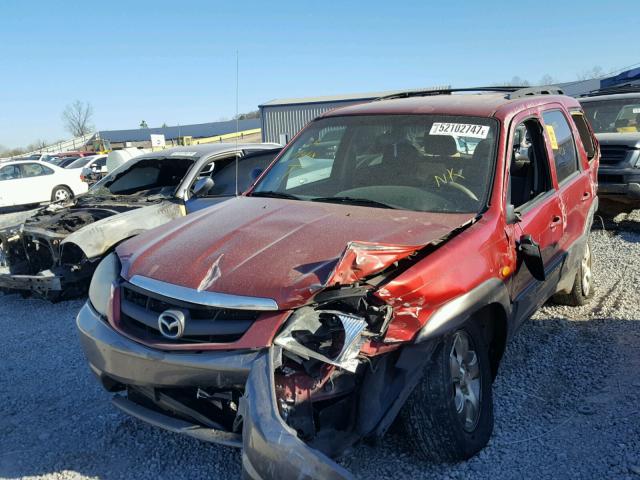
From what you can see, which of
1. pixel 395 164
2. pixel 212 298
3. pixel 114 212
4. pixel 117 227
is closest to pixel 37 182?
pixel 114 212

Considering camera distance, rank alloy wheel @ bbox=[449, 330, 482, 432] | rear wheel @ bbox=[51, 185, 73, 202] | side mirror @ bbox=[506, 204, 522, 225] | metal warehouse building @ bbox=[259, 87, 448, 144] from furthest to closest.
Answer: metal warehouse building @ bbox=[259, 87, 448, 144] < rear wheel @ bbox=[51, 185, 73, 202] < side mirror @ bbox=[506, 204, 522, 225] < alloy wheel @ bbox=[449, 330, 482, 432]

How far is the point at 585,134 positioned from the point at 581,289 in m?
1.50

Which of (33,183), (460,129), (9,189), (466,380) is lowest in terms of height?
(9,189)

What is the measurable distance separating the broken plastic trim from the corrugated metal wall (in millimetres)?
31280

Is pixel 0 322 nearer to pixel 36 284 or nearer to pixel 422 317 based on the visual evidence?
pixel 36 284

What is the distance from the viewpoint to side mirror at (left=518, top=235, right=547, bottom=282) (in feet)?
10.5

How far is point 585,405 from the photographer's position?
341 centimetres

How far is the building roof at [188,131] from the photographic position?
2161 inches

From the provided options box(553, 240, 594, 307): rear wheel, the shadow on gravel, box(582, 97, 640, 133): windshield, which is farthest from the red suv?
box(582, 97, 640, 133): windshield

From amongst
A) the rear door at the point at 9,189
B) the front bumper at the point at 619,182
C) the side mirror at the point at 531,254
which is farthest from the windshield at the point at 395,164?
the rear door at the point at 9,189

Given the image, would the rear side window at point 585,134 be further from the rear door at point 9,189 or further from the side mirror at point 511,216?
the rear door at point 9,189

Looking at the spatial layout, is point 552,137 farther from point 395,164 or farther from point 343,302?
point 343,302

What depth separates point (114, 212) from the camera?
623 cm

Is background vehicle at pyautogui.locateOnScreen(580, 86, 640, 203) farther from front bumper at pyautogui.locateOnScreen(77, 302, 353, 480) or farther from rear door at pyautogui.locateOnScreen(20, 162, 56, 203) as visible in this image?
rear door at pyautogui.locateOnScreen(20, 162, 56, 203)
